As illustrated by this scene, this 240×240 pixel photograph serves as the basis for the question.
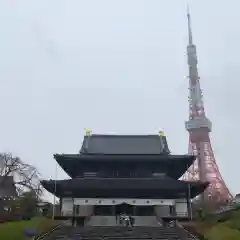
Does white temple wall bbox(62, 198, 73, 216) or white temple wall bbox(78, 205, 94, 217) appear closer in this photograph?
white temple wall bbox(78, 205, 94, 217)

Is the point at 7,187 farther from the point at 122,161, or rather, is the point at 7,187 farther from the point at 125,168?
the point at 122,161

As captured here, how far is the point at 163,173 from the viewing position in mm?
37094

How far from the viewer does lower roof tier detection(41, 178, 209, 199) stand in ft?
111

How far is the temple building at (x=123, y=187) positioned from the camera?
33844 mm

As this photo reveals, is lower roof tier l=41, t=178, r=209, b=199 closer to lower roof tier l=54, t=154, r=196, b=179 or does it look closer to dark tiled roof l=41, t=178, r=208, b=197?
dark tiled roof l=41, t=178, r=208, b=197

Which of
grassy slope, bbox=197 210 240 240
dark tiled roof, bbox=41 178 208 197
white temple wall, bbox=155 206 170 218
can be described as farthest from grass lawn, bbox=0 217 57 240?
grassy slope, bbox=197 210 240 240

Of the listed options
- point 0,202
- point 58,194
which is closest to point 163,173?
point 58,194

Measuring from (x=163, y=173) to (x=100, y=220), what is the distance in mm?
7127

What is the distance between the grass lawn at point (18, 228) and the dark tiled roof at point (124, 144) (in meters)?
8.73

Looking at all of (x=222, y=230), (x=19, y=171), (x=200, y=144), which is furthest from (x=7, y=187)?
(x=200, y=144)

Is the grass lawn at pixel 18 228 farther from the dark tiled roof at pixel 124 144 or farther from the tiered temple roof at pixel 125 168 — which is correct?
the dark tiled roof at pixel 124 144

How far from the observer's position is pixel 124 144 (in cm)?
4103

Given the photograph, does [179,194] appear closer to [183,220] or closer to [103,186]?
[183,220]

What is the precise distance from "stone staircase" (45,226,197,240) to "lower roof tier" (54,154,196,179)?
8.48m
